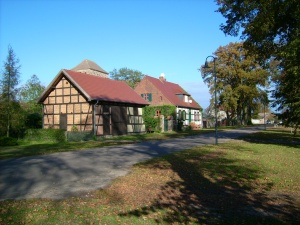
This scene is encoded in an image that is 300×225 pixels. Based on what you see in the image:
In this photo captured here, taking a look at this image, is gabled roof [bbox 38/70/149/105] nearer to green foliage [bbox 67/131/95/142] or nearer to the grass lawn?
green foliage [bbox 67/131/95/142]

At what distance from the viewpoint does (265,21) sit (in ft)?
57.2

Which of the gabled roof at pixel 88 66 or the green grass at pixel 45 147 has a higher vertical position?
the gabled roof at pixel 88 66

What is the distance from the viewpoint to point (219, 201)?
7074mm

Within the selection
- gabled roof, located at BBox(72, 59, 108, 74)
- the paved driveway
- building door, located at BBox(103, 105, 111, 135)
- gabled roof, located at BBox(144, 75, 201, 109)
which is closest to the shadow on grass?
the paved driveway

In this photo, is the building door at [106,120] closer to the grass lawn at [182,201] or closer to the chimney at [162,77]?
the grass lawn at [182,201]

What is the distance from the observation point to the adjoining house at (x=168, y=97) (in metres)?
46.8

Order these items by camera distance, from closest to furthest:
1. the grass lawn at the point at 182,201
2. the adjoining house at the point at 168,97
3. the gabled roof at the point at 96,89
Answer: the grass lawn at the point at 182,201 < the gabled roof at the point at 96,89 < the adjoining house at the point at 168,97

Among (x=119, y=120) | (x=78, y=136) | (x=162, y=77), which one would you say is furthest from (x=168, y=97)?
(x=78, y=136)

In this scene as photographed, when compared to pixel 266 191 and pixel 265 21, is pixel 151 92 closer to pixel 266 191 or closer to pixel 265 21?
pixel 265 21

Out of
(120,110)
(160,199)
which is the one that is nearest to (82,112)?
(120,110)

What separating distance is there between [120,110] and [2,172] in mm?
22088

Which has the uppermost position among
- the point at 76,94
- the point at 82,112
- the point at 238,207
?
the point at 76,94

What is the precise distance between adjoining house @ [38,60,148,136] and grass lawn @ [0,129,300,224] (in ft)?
62.4

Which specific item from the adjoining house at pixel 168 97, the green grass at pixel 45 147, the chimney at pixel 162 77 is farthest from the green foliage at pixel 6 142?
the chimney at pixel 162 77
